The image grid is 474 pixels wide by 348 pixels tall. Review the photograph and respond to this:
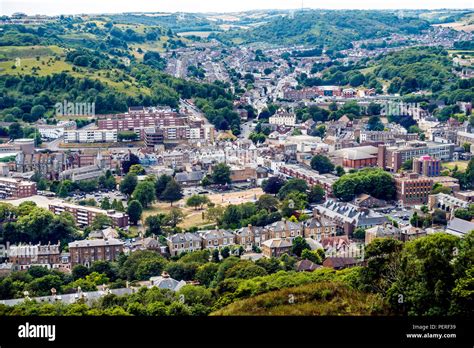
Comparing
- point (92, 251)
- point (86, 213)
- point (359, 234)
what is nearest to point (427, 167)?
point (359, 234)

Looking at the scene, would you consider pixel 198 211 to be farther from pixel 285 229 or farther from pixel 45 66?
pixel 45 66

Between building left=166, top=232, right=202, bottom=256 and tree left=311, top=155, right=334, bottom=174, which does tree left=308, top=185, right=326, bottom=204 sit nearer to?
tree left=311, top=155, right=334, bottom=174

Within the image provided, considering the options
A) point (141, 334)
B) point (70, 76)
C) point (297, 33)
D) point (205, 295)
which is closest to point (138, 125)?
point (70, 76)

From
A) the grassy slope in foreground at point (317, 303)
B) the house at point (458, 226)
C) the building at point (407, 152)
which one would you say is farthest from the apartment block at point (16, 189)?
the grassy slope in foreground at point (317, 303)

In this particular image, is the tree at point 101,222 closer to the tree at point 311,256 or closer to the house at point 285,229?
the house at point 285,229

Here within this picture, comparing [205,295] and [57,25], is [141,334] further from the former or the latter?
[57,25]

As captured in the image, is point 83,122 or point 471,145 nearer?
point 471,145
